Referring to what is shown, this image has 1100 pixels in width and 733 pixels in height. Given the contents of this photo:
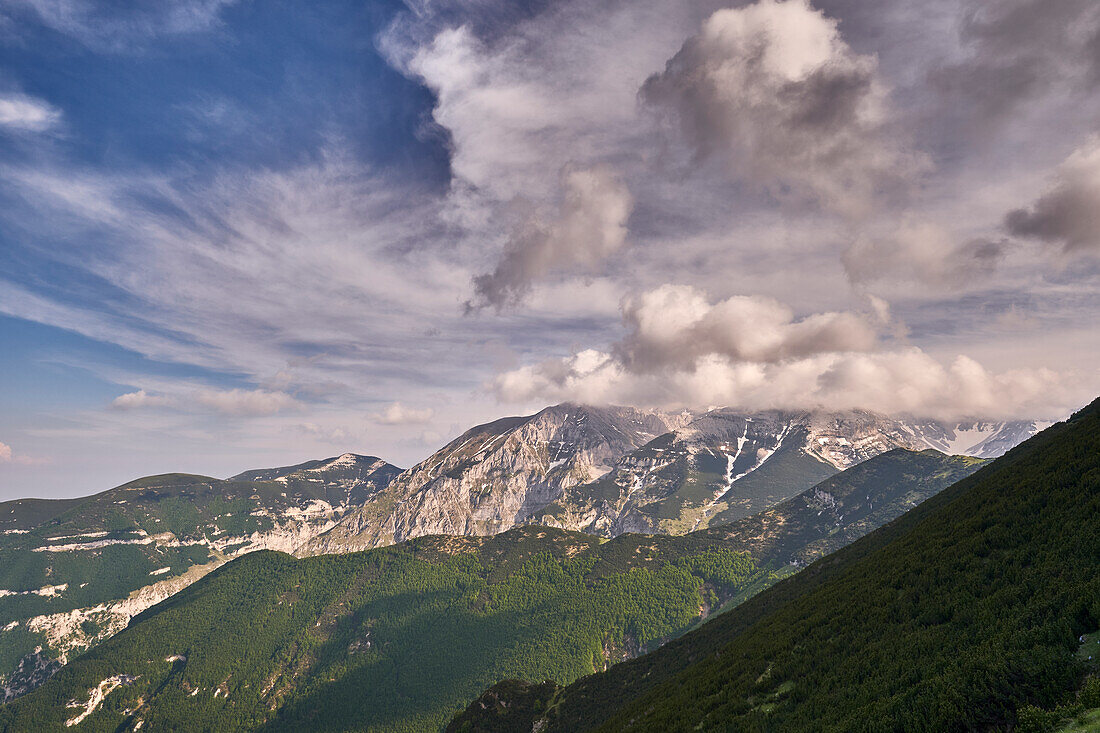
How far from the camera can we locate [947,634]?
44.7 m

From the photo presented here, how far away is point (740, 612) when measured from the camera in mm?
145750

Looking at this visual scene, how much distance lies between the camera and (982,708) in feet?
94.0

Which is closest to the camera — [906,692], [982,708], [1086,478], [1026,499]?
[982,708]

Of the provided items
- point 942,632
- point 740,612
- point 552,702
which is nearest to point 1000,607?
point 942,632

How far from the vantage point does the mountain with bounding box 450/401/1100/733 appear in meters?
29.9

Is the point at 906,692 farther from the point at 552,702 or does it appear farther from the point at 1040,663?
the point at 552,702

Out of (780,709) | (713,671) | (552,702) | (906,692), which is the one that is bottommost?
(552,702)

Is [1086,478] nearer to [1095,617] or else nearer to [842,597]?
[842,597]

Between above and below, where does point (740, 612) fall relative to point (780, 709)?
below

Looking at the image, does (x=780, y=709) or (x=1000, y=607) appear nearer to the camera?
(x=1000, y=607)

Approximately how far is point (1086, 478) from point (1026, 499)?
7.92 metres

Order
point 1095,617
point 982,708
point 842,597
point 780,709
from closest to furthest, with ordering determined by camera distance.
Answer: point 982,708 → point 1095,617 → point 780,709 → point 842,597

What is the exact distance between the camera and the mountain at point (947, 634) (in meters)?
29.9

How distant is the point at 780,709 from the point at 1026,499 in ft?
162
